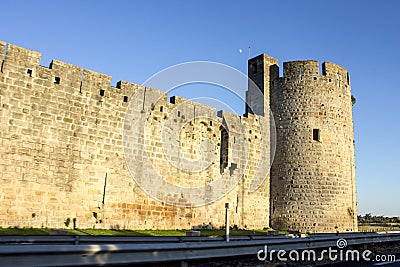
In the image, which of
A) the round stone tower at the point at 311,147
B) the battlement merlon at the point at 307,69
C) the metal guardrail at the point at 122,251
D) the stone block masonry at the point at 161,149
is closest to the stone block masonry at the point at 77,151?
the stone block masonry at the point at 161,149

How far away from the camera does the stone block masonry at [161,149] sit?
42.4 ft

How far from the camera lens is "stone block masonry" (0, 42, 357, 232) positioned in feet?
42.4

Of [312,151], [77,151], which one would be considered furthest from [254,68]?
[77,151]

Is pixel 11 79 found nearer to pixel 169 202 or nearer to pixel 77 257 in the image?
pixel 169 202

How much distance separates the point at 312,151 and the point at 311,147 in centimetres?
24

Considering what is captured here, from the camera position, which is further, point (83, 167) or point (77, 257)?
point (83, 167)

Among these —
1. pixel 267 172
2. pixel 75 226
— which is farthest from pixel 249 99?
pixel 75 226

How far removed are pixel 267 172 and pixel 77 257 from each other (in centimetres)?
1808

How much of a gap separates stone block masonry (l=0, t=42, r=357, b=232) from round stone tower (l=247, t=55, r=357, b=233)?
0.19 feet

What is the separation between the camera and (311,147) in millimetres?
21500

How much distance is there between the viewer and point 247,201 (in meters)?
20.2

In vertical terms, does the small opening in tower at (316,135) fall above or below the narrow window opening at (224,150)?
above

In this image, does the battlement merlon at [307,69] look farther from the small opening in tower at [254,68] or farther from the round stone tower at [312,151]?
the small opening in tower at [254,68]

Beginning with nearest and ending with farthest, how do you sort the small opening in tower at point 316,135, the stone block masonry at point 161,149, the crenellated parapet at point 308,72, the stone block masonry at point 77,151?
the stone block masonry at point 77,151 < the stone block masonry at point 161,149 < the small opening in tower at point 316,135 < the crenellated parapet at point 308,72
